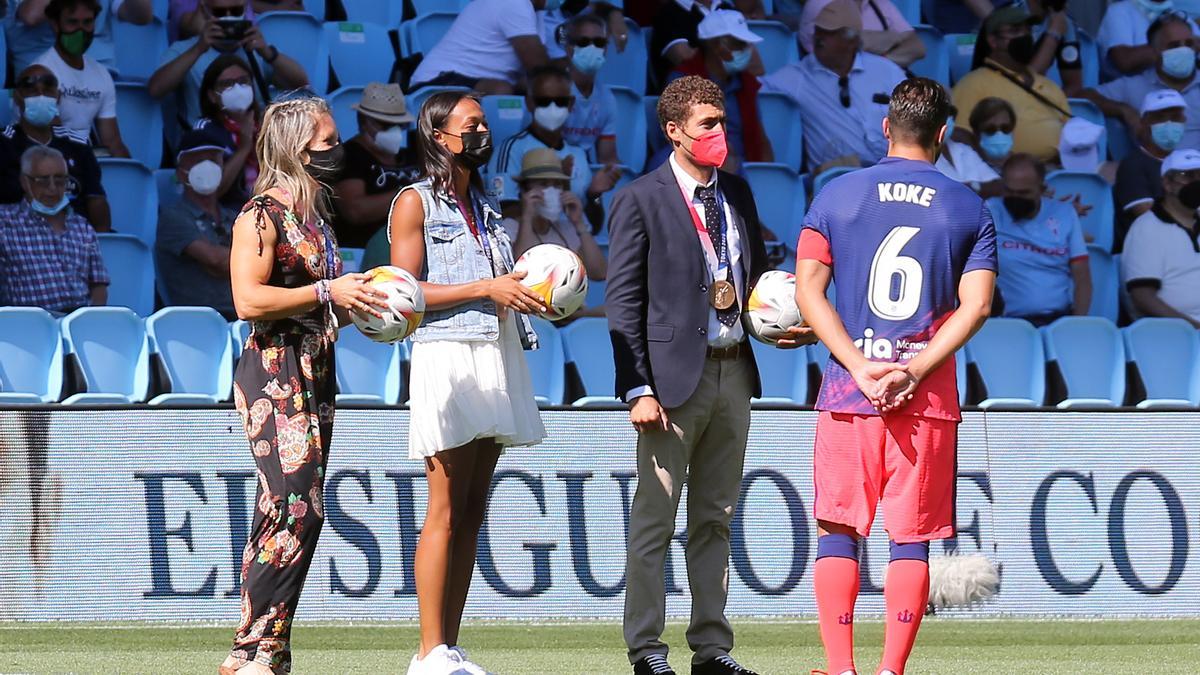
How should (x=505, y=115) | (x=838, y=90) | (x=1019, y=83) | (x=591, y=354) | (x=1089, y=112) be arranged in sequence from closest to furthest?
(x=591, y=354), (x=505, y=115), (x=838, y=90), (x=1019, y=83), (x=1089, y=112)

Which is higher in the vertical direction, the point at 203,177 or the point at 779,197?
the point at 203,177

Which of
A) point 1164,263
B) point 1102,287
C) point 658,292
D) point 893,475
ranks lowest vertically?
point 893,475

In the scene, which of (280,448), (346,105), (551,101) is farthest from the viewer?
(346,105)

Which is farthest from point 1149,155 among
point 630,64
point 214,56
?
point 214,56

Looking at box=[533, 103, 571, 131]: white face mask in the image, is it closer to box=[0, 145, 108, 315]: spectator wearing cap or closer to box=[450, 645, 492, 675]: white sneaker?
box=[0, 145, 108, 315]: spectator wearing cap

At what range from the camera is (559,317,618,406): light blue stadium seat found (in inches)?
478

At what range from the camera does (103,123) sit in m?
12.3

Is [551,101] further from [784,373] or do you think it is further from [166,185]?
[166,185]

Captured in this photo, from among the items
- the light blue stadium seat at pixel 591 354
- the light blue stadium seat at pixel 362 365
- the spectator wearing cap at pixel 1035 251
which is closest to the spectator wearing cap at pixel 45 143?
the light blue stadium seat at pixel 362 365

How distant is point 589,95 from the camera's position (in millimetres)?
13211

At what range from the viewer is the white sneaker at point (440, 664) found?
575cm

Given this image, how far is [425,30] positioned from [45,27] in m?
2.84

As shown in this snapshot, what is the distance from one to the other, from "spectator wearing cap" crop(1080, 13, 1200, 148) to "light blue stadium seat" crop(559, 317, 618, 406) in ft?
18.3

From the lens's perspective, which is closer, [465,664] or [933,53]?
[465,664]
